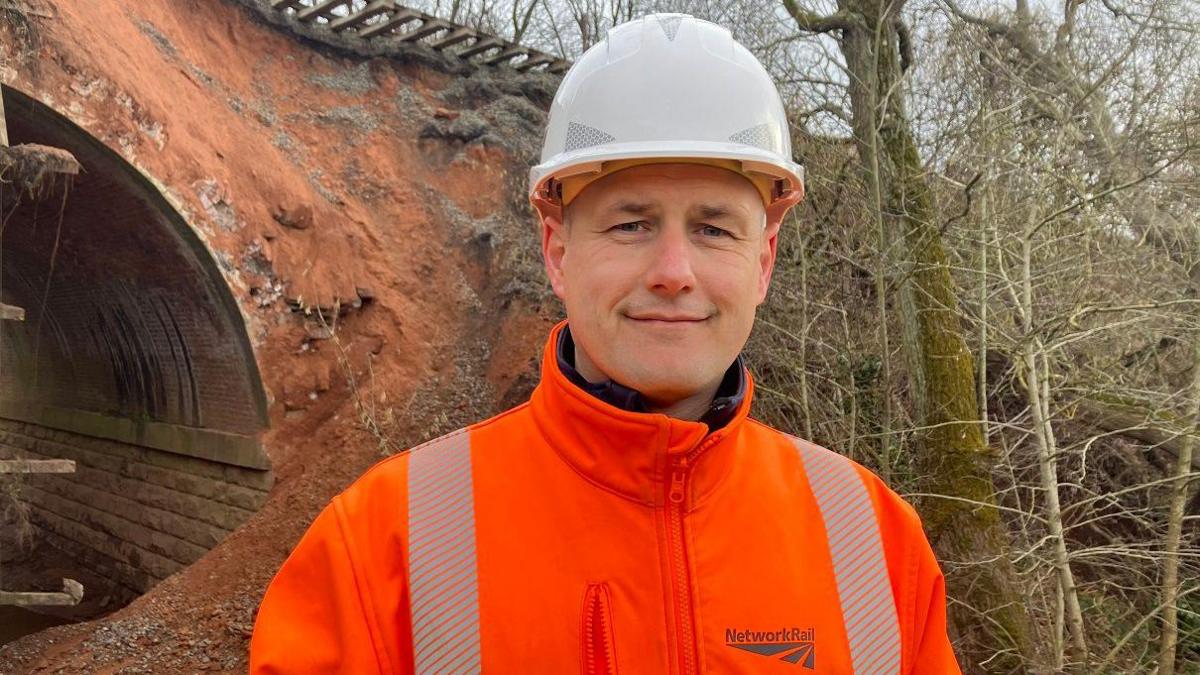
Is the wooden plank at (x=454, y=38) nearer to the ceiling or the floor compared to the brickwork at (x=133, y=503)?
nearer to the ceiling

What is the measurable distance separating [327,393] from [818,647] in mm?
9118

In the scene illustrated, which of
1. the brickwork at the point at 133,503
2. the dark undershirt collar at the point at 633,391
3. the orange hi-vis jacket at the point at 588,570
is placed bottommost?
the brickwork at the point at 133,503

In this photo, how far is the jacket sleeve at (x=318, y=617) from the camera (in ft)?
4.83

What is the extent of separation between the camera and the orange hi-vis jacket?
59.2 inches

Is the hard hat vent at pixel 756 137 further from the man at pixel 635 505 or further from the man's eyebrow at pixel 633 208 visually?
the man's eyebrow at pixel 633 208

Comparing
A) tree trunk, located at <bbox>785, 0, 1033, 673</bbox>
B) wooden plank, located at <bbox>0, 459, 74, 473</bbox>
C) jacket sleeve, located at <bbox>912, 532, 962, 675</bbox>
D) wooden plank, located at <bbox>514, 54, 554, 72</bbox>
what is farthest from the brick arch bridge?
jacket sleeve, located at <bbox>912, 532, 962, 675</bbox>

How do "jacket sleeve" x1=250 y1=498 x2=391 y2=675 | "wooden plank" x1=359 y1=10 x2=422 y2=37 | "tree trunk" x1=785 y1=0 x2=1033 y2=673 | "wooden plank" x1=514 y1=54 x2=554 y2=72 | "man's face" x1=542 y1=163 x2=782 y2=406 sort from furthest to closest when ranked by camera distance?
"wooden plank" x1=514 y1=54 x2=554 y2=72 → "wooden plank" x1=359 y1=10 x2=422 y2=37 → "tree trunk" x1=785 y1=0 x2=1033 y2=673 → "man's face" x1=542 y1=163 x2=782 y2=406 → "jacket sleeve" x1=250 y1=498 x2=391 y2=675

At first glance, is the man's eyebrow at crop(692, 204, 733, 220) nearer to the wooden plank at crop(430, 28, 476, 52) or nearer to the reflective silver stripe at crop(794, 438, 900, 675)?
the reflective silver stripe at crop(794, 438, 900, 675)

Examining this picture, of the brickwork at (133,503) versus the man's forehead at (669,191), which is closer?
the man's forehead at (669,191)

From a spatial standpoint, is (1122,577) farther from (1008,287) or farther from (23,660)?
(23,660)

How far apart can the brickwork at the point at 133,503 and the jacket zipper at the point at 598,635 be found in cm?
879

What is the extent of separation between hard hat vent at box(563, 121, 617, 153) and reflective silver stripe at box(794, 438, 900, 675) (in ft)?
3.01

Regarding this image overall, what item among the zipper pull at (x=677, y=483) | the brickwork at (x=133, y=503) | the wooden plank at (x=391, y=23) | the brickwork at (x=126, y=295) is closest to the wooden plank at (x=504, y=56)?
the wooden plank at (x=391, y=23)

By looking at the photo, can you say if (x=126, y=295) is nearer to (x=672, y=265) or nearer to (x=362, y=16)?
(x=362, y=16)
